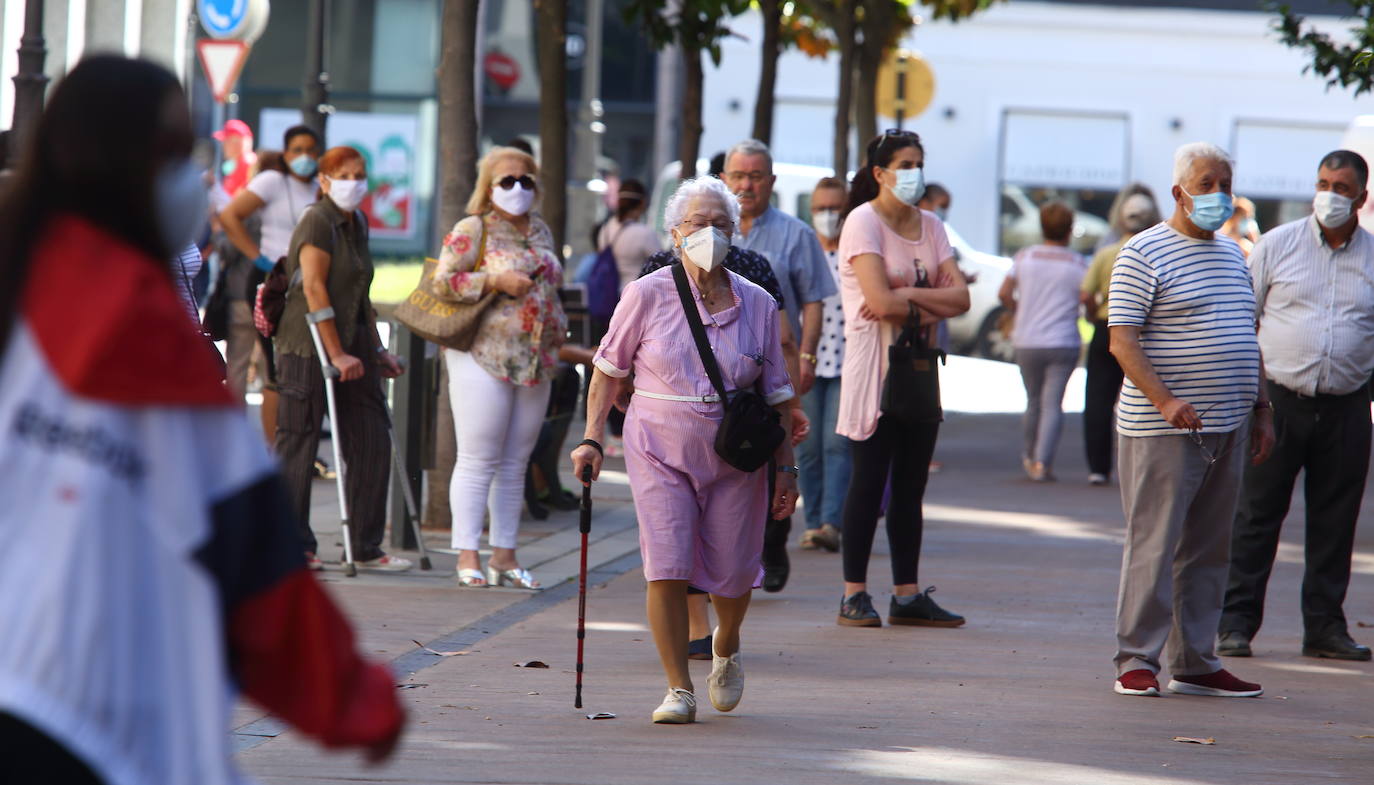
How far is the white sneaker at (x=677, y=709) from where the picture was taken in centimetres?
634

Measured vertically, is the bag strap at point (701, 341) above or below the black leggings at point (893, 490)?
above

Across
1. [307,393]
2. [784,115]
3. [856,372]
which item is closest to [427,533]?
[307,393]

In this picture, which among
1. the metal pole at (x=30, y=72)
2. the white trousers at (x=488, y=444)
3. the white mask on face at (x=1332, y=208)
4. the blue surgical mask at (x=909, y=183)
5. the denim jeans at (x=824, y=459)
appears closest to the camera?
the white mask on face at (x=1332, y=208)

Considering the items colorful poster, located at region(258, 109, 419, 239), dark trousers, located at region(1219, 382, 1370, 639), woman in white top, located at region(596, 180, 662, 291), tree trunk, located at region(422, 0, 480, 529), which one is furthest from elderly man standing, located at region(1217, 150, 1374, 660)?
colorful poster, located at region(258, 109, 419, 239)

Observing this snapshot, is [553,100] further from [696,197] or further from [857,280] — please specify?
[696,197]

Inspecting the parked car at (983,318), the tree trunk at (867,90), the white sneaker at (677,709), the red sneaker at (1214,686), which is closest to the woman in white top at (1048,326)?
the tree trunk at (867,90)

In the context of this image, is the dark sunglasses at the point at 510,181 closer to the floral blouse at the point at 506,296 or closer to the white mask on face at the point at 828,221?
the floral blouse at the point at 506,296

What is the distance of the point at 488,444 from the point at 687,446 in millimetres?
2721

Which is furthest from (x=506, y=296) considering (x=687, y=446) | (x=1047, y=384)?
(x=1047, y=384)

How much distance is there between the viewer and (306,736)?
257 cm

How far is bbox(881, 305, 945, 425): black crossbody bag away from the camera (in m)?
8.30

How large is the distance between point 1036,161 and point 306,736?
36311mm

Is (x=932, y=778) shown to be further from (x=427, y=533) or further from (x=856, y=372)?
(x=427, y=533)

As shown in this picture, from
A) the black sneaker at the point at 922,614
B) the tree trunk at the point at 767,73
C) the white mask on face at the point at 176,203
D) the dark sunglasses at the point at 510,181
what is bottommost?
the black sneaker at the point at 922,614
